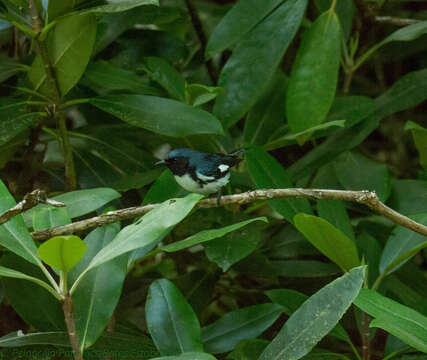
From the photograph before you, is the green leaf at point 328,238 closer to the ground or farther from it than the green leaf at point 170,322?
farther from it

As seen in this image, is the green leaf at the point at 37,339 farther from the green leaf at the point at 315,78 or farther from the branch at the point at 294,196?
the green leaf at the point at 315,78

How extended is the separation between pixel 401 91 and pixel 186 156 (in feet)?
3.10

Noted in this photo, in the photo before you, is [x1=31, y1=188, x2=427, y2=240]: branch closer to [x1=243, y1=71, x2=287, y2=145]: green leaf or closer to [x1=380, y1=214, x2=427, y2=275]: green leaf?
[x1=380, y1=214, x2=427, y2=275]: green leaf

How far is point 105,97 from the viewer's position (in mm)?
2150

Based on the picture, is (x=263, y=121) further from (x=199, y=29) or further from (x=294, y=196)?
(x=294, y=196)

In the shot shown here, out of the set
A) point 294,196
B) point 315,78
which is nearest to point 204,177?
point 315,78

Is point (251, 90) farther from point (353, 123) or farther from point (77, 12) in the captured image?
point (77, 12)

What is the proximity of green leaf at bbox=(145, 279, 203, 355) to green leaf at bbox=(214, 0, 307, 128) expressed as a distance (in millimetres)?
778

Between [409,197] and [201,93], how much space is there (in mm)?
863

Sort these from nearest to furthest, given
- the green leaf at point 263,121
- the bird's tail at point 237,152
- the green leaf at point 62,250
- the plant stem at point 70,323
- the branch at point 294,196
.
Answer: the green leaf at point 62,250
the plant stem at point 70,323
the branch at point 294,196
the bird's tail at point 237,152
the green leaf at point 263,121

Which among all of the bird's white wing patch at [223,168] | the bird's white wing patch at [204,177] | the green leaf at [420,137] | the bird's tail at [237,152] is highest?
the green leaf at [420,137]

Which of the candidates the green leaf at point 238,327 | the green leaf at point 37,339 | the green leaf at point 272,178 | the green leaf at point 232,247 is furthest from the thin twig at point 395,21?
the green leaf at point 37,339

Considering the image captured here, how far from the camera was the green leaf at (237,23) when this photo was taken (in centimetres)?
224

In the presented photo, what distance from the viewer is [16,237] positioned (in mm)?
1551
